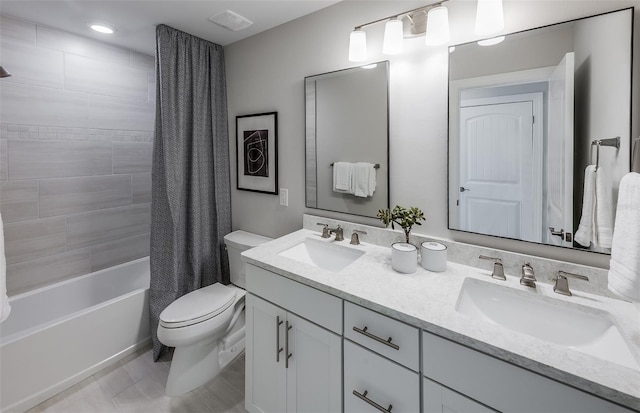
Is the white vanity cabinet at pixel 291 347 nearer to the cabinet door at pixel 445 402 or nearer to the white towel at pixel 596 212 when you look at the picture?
the cabinet door at pixel 445 402

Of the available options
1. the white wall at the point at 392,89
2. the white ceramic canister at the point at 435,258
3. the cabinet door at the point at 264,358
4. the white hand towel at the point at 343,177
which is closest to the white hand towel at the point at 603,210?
the white wall at the point at 392,89

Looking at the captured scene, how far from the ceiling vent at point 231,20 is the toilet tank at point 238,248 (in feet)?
4.93

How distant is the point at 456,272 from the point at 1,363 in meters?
2.36

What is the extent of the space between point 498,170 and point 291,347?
1218mm

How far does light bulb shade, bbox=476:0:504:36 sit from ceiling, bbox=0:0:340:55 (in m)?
0.89

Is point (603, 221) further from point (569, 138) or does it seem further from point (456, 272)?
point (456, 272)

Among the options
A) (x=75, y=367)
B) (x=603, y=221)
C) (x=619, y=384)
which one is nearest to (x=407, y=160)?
(x=603, y=221)

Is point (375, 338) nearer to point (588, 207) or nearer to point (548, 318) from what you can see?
point (548, 318)

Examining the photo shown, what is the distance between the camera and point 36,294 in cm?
212

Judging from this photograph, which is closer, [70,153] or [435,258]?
[435,258]

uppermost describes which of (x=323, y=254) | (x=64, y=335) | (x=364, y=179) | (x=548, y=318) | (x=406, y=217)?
(x=364, y=179)

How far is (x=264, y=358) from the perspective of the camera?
1514 mm

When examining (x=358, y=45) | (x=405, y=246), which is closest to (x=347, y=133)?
(x=358, y=45)

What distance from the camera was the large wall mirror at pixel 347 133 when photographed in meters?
1.67
